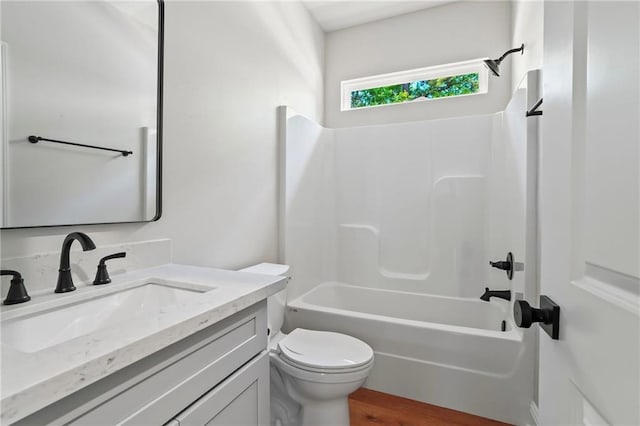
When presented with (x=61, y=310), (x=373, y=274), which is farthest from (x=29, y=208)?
(x=373, y=274)

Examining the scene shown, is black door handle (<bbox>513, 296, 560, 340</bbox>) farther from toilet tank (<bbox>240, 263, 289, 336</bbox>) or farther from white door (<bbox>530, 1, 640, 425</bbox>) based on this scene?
toilet tank (<bbox>240, 263, 289, 336</bbox>)

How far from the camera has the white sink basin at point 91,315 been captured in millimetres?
742

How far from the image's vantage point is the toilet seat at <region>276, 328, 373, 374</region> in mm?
1423

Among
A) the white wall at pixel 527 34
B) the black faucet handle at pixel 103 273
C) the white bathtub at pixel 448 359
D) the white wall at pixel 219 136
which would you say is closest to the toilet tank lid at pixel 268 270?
the white wall at pixel 219 136

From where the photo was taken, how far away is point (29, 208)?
0.93m

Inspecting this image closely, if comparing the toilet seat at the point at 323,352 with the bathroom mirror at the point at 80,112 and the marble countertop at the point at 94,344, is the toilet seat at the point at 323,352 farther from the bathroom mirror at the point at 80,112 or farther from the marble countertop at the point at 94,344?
the bathroom mirror at the point at 80,112

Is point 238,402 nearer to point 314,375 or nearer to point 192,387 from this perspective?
point 192,387

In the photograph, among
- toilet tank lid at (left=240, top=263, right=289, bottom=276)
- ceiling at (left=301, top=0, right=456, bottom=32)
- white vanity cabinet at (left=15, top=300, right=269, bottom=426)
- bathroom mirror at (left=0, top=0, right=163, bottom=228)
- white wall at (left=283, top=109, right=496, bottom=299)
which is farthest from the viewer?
ceiling at (left=301, top=0, right=456, bottom=32)

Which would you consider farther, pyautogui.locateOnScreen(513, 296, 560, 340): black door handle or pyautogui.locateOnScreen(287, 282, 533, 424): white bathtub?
pyautogui.locateOnScreen(287, 282, 533, 424): white bathtub

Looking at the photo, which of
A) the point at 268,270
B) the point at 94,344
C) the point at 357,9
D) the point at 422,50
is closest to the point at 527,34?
the point at 422,50

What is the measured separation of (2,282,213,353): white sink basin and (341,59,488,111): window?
2501 mm

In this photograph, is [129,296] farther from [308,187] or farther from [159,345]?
[308,187]

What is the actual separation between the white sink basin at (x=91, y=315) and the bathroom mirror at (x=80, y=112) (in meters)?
0.29

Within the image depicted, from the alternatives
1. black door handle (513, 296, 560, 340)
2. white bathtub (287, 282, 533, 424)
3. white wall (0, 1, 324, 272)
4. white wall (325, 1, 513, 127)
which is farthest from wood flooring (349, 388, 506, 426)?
white wall (325, 1, 513, 127)
